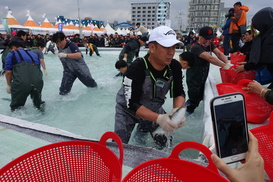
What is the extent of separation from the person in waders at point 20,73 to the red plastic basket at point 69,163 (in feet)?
10.4

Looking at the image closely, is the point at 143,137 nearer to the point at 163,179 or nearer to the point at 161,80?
the point at 161,80

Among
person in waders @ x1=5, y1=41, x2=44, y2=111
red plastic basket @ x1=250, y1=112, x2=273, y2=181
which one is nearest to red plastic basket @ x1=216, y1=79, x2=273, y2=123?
red plastic basket @ x1=250, y1=112, x2=273, y2=181

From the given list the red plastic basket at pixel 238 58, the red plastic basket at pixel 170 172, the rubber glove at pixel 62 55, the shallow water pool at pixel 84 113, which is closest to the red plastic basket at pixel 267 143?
the red plastic basket at pixel 170 172

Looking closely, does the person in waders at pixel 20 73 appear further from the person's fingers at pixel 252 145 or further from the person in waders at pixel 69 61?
the person's fingers at pixel 252 145

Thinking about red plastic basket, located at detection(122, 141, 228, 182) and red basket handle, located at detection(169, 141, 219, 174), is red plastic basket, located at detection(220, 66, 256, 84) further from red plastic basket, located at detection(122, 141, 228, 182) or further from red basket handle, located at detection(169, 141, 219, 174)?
red plastic basket, located at detection(122, 141, 228, 182)

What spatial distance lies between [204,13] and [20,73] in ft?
330

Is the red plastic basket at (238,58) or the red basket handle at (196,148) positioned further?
the red plastic basket at (238,58)

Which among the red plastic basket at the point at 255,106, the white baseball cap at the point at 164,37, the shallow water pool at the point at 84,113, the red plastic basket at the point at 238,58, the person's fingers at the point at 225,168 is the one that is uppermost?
the white baseball cap at the point at 164,37

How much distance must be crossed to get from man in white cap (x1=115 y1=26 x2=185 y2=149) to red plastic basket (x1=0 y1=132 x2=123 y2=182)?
26.4 inches

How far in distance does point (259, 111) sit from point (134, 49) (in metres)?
4.55

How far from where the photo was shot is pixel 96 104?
5.25m

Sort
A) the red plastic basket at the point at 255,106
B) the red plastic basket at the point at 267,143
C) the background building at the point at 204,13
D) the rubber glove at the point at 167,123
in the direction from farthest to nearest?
the background building at the point at 204,13, the red plastic basket at the point at 255,106, the rubber glove at the point at 167,123, the red plastic basket at the point at 267,143

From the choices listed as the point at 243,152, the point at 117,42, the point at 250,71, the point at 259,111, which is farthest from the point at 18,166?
the point at 117,42

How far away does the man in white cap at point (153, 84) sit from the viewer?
1791mm
